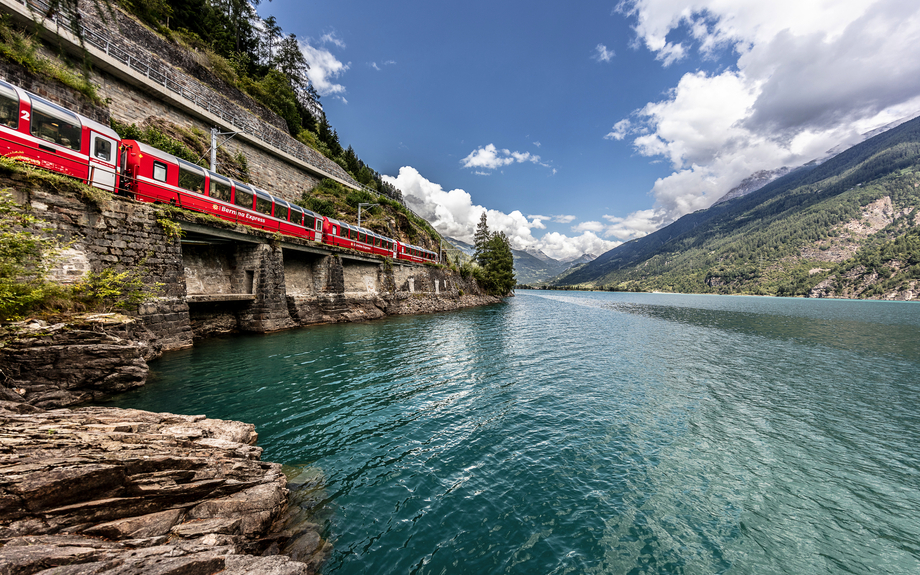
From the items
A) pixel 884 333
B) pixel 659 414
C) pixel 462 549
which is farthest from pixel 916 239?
pixel 462 549

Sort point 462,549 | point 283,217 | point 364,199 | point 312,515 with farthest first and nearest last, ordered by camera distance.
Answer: point 364,199
point 283,217
point 312,515
point 462,549

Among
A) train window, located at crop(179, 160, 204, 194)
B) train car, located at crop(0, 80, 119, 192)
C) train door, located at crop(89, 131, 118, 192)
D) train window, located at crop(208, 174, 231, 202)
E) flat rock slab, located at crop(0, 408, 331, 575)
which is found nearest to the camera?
flat rock slab, located at crop(0, 408, 331, 575)

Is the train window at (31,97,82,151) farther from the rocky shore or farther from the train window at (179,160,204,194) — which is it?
the rocky shore

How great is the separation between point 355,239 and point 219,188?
A: 13.2 m

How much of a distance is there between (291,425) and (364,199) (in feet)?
144

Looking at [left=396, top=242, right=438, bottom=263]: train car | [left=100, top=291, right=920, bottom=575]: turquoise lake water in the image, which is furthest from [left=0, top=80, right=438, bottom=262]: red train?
[left=396, top=242, right=438, bottom=263]: train car

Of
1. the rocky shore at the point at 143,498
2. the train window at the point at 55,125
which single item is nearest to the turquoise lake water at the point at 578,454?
the rocky shore at the point at 143,498

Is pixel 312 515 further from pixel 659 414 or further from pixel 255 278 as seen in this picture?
pixel 255 278

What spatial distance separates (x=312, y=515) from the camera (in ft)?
19.8

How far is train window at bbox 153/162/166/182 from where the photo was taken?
53.8ft

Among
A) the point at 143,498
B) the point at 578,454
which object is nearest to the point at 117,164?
the point at 143,498

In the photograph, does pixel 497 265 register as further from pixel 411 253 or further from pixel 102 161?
pixel 102 161

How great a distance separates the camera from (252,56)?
2052 inches

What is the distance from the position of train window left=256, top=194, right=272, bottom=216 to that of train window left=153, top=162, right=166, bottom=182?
5.40 metres
